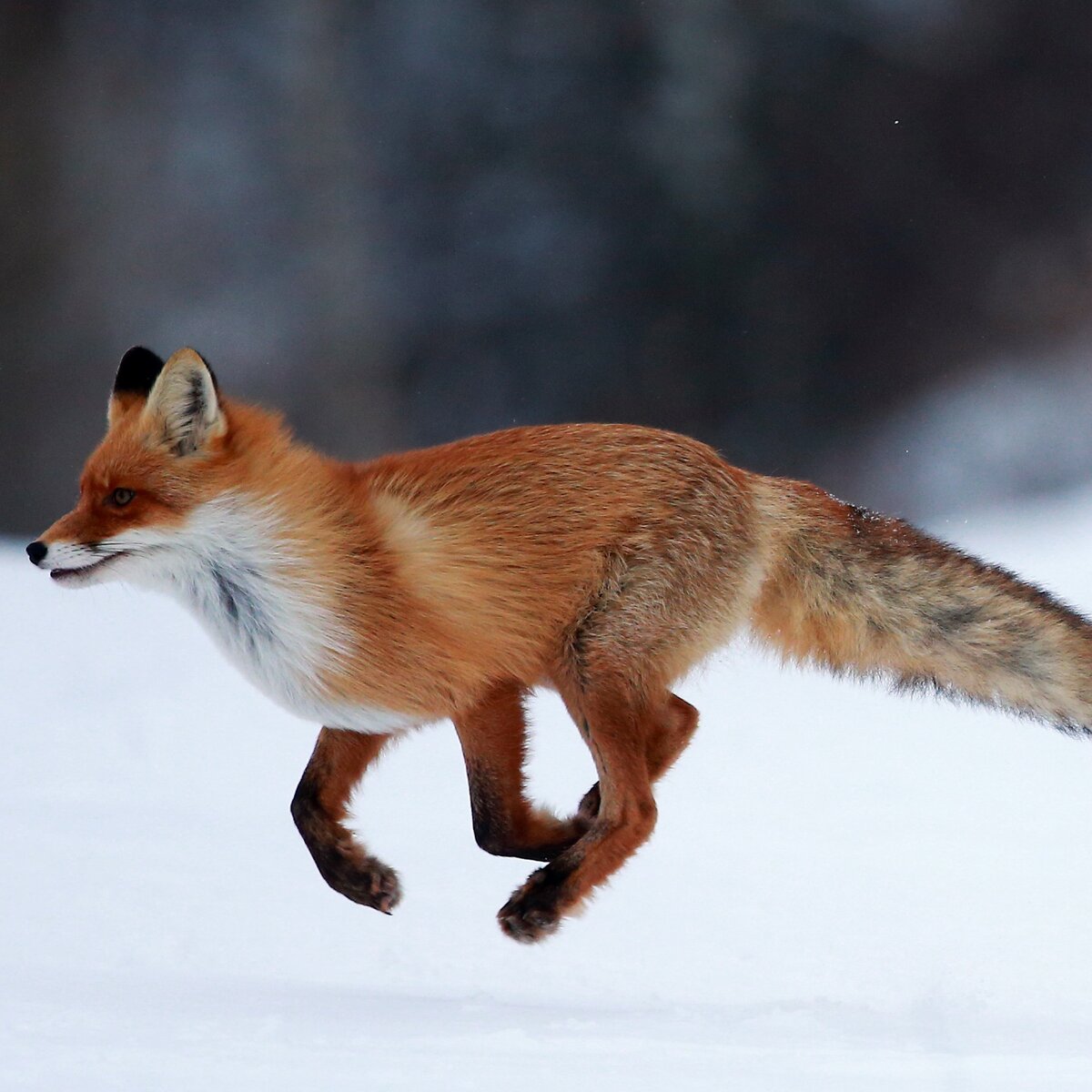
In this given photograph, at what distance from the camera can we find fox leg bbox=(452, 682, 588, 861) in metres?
2.44

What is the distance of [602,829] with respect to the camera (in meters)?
2.38

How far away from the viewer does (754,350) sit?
5.74 metres

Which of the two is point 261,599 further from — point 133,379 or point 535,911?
point 535,911

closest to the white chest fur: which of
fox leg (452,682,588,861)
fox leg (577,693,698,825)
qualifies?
fox leg (452,682,588,861)

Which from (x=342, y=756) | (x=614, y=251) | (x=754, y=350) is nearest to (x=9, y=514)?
(x=614, y=251)

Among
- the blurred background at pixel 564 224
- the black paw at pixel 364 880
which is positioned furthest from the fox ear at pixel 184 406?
the blurred background at pixel 564 224

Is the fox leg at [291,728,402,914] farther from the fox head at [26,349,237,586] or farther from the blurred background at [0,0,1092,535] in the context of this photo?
the blurred background at [0,0,1092,535]

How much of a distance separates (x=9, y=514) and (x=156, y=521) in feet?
12.8

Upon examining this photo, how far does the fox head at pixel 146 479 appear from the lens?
6.97ft

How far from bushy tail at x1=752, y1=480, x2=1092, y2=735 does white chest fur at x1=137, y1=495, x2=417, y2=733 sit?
2.88 ft

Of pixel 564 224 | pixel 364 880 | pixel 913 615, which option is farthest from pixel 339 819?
pixel 564 224

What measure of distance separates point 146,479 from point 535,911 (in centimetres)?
103

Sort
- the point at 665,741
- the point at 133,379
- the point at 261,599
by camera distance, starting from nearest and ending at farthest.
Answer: the point at 261,599
the point at 133,379
the point at 665,741

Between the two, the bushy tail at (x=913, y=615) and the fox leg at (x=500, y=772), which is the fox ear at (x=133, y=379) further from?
the bushy tail at (x=913, y=615)
